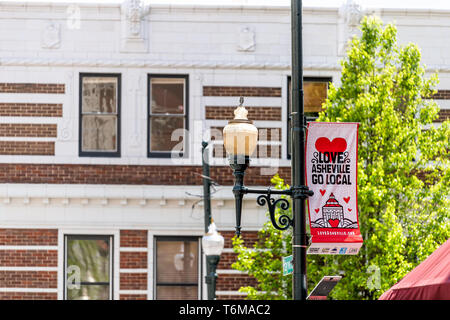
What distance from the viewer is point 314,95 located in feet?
60.4

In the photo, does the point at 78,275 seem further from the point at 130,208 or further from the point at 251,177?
the point at 251,177

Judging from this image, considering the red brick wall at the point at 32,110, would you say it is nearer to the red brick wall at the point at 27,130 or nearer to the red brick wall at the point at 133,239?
the red brick wall at the point at 27,130

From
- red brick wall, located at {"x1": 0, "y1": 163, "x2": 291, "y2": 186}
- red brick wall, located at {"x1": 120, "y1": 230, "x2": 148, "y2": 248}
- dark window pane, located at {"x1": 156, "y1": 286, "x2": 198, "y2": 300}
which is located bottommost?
dark window pane, located at {"x1": 156, "y1": 286, "x2": 198, "y2": 300}

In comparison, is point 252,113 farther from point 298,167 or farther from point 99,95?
point 298,167

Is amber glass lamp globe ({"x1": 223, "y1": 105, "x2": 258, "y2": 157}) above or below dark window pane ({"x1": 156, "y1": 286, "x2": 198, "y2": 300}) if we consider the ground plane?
above

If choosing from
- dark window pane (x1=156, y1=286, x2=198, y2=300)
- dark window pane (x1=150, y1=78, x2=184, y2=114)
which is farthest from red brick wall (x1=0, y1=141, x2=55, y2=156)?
dark window pane (x1=156, y1=286, x2=198, y2=300)

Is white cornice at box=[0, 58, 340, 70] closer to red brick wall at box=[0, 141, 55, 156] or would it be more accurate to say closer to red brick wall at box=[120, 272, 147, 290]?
red brick wall at box=[0, 141, 55, 156]

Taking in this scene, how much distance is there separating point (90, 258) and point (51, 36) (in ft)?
15.7

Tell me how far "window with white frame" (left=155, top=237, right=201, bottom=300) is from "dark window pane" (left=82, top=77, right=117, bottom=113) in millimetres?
2990

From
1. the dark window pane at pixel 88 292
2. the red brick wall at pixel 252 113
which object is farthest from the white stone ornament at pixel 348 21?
the dark window pane at pixel 88 292

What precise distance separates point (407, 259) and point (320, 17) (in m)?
6.44

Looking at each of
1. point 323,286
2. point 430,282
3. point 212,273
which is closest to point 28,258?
point 212,273

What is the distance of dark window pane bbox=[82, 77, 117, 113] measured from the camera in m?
18.2

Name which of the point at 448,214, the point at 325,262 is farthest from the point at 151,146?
the point at 448,214
